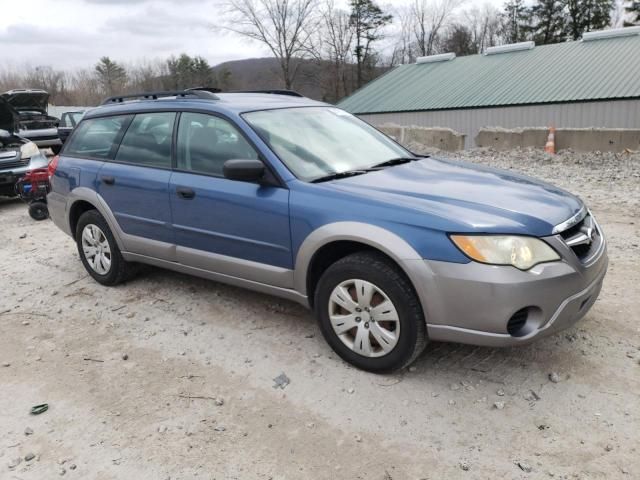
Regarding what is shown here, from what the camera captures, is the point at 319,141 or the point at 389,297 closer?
the point at 389,297

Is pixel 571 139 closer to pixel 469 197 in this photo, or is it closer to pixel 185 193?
pixel 469 197

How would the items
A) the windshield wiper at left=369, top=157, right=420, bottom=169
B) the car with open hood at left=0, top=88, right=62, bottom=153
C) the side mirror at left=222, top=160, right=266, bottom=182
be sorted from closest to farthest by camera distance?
the side mirror at left=222, top=160, right=266, bottom=182
the windshield wiper at left=369, top=157, right=420, bottom=169
the car with open hood at left=0, top=88, right=62, bottom=153

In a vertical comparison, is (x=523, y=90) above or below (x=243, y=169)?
above

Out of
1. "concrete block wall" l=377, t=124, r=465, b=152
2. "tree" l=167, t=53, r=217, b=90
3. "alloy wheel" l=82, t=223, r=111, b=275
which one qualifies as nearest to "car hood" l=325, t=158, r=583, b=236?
"alloy wheel" l=82, t=223, r=111, b=275

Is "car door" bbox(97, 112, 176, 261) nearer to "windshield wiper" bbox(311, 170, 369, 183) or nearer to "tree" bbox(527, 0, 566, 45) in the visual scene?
"windshield wiper" bbox(311, 170, 369, 183)

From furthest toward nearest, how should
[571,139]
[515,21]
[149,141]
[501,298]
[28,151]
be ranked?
[515,21]
[571,139]
[28,151]
[149,141]
[501,298]

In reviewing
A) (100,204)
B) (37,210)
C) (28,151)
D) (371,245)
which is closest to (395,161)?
(371,245)

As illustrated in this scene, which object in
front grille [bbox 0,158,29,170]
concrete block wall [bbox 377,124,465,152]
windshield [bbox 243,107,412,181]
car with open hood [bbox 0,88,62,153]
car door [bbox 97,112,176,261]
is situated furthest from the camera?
car with open hood [bbox 0,88,62,153]

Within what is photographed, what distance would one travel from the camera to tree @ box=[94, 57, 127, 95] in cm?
6098

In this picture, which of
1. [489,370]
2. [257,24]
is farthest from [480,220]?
[257,24]

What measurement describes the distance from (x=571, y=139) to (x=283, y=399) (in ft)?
32.9

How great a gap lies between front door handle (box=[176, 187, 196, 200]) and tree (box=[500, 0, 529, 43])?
51.7m

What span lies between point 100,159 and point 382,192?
2856 mm

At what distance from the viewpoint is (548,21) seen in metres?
46.0
